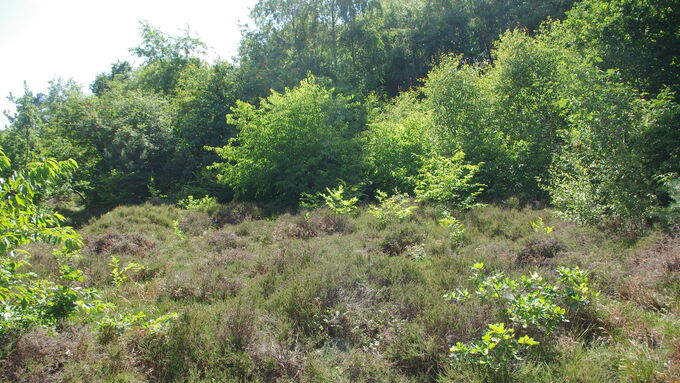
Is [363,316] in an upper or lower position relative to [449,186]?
lower

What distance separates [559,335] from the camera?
369 centimetres

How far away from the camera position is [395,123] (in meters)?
14.5

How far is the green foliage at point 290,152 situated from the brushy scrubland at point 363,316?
5.37 m

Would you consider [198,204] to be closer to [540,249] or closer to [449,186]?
[449,186]

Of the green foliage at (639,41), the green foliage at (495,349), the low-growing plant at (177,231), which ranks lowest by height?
the green foliage at (495,349)

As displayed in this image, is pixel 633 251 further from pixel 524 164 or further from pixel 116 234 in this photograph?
pixel 116 234

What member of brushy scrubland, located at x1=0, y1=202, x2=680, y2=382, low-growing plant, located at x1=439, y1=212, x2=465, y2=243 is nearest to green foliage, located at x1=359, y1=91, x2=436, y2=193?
low-growing plant, located at x1=439, y1=212, x2=465, y2=243

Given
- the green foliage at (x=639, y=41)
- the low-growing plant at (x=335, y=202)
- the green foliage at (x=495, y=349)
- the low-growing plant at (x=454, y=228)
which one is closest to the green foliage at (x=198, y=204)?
the low-growing plant at (x=335, y=202)

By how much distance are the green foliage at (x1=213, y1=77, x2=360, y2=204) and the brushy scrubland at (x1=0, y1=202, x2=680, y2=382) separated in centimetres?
537

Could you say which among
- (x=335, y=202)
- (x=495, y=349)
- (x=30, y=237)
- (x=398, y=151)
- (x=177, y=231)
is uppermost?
(x=398, y=151)

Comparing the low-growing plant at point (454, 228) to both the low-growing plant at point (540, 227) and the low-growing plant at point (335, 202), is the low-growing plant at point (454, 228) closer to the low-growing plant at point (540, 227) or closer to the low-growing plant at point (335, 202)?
the low-growing plant at point (540, 227)

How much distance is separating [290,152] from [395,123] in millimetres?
4437

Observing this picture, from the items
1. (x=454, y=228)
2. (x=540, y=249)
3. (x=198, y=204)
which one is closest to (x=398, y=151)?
(x=454, y=228)

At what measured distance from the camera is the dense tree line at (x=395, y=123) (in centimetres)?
699
